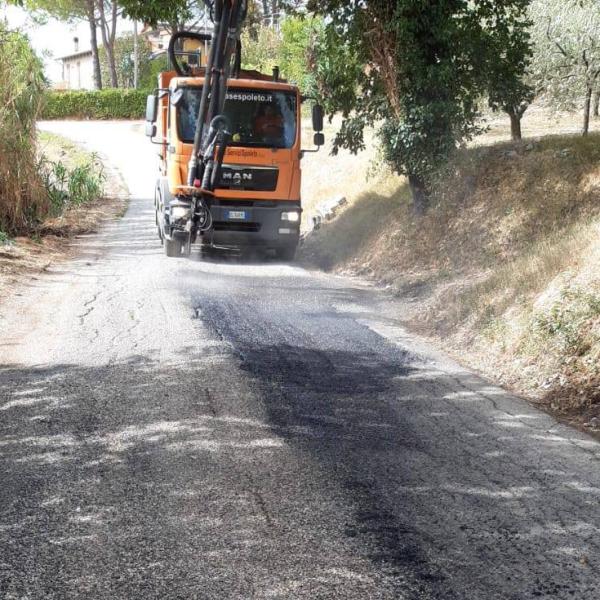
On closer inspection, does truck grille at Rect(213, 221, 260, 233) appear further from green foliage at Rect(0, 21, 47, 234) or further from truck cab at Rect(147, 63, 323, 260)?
green foliage at Rect(0, 21, 47, 234)

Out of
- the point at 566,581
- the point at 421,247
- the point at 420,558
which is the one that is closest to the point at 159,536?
the point at 420,558

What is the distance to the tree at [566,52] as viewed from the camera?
18531 mm

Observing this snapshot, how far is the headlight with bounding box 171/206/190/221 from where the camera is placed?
15.2m

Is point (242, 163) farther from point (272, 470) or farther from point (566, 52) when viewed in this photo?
point (272, 470)

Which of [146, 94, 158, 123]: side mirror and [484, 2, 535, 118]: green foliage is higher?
[484, 2, 535, 118]: green foliage

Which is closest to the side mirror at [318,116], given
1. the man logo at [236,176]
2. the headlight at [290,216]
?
the man logo at [236,176]

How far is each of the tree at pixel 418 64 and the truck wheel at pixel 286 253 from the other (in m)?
2.45

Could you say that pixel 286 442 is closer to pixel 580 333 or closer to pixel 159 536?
pixel 159 536

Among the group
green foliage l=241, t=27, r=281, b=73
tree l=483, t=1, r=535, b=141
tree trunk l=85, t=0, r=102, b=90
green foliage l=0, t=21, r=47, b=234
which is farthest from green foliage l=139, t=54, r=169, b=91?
tree l=483, t=1, r=535, b=141

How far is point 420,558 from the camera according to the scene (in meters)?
4.59

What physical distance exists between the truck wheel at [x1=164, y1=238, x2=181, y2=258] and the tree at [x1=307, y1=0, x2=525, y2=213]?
4190 mm

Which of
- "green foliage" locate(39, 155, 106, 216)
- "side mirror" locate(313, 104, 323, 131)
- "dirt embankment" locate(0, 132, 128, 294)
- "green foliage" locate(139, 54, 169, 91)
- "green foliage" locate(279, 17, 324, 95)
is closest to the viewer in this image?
"dirt embankment" locate(0, 132, 128, 294)

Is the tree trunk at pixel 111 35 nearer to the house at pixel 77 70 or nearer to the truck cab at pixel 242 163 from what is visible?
the house at pixel 77 70

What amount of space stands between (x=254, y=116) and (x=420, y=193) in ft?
11.2
